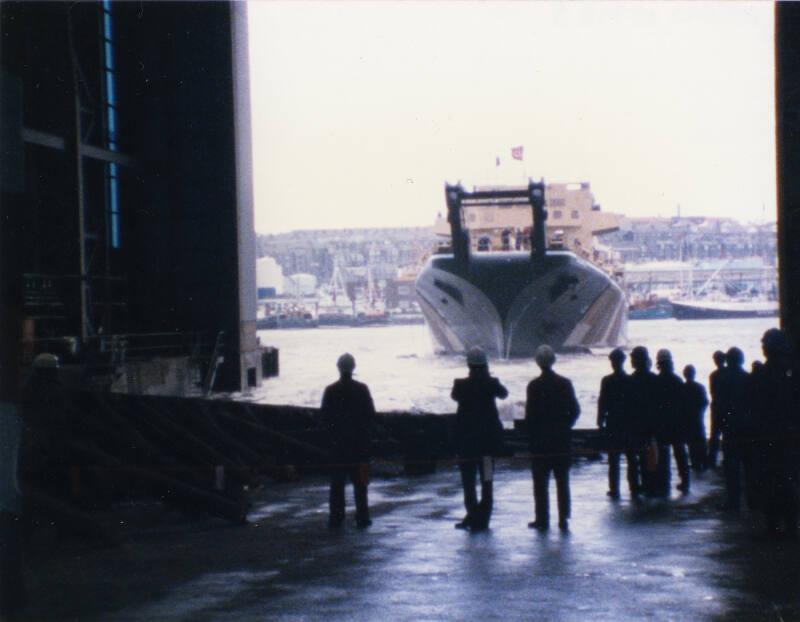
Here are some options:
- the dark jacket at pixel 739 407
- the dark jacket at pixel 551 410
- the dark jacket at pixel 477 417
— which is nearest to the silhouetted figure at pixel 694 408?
the dark jacket at pixel 739 407

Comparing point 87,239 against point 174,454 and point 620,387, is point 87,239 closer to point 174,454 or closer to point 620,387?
point 174,454

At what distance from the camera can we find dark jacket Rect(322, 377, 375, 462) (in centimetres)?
1050

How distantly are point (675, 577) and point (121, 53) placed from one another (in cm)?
2515

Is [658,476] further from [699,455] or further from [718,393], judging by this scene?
[699,455]

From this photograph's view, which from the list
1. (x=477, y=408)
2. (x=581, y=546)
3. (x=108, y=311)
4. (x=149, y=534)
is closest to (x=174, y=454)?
(x=149, y=534)

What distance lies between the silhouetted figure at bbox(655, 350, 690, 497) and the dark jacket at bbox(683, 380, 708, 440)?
508 millimetres

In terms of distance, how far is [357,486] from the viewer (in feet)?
34.3

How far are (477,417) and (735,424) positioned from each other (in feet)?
7.15

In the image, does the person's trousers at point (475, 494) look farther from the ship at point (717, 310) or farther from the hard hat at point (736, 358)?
the ship at point (717, 310)

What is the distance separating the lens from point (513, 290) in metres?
55.3

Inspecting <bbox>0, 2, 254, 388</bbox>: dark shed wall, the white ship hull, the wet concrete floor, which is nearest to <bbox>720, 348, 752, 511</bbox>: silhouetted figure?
the wet concrete floor

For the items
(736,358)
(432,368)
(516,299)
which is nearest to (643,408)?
(736,358)

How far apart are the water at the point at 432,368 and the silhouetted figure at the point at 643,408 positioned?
759 cm

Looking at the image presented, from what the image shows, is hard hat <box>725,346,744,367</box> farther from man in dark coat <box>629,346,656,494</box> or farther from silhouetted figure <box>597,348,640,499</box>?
silhouetted figure <box>597,348,640,499</box>
